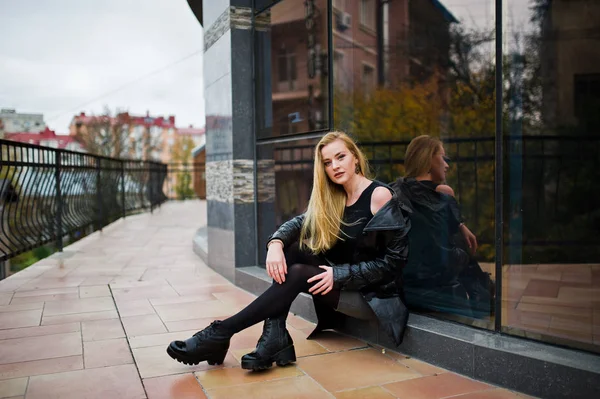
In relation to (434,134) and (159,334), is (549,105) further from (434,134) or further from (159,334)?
(159,334)

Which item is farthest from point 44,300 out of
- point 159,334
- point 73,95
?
point 73,95

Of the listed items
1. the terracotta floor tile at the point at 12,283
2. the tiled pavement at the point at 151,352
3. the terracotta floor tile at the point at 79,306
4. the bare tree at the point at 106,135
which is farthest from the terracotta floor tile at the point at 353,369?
the bare tree at the point at 106,135

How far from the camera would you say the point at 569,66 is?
5152 millimetres

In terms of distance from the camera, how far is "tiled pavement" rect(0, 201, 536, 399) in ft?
8.31

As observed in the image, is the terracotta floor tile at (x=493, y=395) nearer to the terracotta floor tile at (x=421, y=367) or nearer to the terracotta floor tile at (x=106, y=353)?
the terracotta floor tile at (x=421, y=367)

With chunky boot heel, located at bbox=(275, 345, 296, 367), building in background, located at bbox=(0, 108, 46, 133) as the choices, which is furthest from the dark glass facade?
building in background, located at bbox=(0, 108, 46, 133)

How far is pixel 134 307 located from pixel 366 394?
7.61ft

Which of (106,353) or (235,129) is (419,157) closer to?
(235,129)

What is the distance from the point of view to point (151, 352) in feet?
10.2

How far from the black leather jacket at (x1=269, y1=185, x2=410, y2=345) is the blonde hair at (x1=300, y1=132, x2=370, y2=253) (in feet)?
0.49

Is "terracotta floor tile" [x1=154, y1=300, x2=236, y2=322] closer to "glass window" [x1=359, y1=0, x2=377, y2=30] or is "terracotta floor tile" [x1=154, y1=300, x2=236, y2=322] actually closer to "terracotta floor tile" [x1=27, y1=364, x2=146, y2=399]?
"terracotta floor tile" [x1=27, y1=364, x2=146, y2=399]

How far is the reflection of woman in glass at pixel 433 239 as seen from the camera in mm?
3549

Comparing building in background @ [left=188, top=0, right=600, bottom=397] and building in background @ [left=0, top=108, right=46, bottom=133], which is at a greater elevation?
building in background @ [left=0, top=108, right=46, bottom=133]

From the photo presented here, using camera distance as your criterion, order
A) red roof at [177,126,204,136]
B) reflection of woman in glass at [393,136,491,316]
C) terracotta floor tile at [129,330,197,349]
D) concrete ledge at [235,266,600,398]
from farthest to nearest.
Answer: red roof at [177,126,204,136], reflection of woman in glass at [393,136,491,316], terracotta floor tile at [129,330,197,349], concrete ledge at [235,266,600,398]
